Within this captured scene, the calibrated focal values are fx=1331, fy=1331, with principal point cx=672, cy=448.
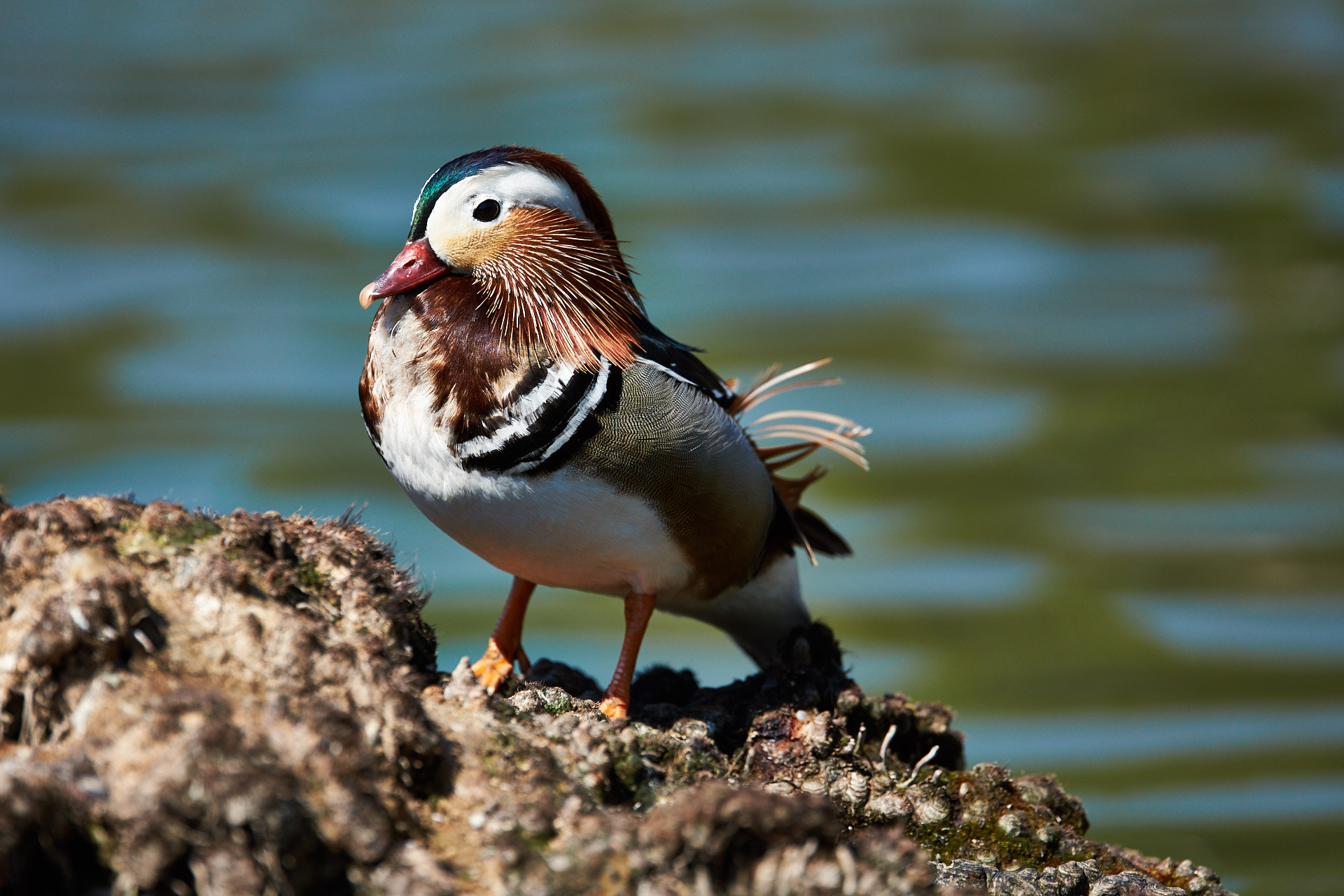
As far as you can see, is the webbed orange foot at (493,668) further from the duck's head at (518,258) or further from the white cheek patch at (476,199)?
the white cheek patch at (476,199)

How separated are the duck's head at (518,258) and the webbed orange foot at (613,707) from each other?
743mm

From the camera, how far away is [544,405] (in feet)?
9.28

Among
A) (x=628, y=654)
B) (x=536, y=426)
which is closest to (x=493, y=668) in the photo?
(x=628, y=654)

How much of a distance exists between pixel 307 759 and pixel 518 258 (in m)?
1.36

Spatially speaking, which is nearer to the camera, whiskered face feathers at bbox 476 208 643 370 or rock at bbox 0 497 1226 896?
rock at bbox 0 497 1226 896

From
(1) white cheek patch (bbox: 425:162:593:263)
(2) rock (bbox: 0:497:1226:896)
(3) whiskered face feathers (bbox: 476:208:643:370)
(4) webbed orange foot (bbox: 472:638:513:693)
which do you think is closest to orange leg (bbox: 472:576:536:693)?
(4) webbed orange foot (bbox: 472:638:513:693)

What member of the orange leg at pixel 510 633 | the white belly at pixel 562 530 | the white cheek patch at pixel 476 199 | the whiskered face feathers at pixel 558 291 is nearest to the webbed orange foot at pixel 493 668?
the orange leg at pixel 510 633

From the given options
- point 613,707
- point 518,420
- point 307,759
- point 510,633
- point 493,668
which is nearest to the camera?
point 307,759

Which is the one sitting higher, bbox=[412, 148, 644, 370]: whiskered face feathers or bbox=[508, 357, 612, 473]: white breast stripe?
bbox=[412, 148, 644, 370]: whiskered face feathers

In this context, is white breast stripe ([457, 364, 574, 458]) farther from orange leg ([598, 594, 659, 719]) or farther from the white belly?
orange leg ([598, 594, 659, 719])

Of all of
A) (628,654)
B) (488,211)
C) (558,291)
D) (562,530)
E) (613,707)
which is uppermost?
(488,211)

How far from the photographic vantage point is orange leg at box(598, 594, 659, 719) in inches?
116

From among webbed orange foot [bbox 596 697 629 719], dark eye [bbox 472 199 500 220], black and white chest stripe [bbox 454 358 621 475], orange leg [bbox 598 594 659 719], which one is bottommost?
webbed orange foot [bbox 596 697 629 719]

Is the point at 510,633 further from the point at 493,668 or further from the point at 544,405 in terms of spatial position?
the point at 544,405
